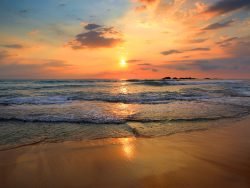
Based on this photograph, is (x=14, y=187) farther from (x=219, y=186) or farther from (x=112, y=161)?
(x=219, y=186)

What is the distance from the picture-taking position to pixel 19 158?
4.61 m

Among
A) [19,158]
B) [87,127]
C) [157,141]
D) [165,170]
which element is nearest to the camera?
[165,170]

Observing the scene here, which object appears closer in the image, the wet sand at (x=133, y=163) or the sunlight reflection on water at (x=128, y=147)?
the wet sand at (x=133, y=163)

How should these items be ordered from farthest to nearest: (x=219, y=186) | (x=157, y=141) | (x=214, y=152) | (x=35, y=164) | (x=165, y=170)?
(x=157, y=141) < (x=214, y=152) < (x=35, y=164) < (x=165, y=170) < (x=219, y=186)

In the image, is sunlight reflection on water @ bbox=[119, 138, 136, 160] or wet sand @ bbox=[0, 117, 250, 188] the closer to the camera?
wet sand @ bbox=[0, 117, 250, 188]

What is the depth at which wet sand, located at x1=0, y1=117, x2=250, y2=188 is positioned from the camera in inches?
140

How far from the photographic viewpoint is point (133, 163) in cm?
428

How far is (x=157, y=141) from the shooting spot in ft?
18.9

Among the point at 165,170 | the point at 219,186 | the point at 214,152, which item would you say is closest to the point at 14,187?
the point at 165,170

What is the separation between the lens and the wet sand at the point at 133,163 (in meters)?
3.54

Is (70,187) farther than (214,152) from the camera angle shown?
No

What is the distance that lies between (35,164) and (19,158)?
0.53 m

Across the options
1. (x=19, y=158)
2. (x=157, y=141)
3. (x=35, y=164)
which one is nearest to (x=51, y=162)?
(x=35, y=164)

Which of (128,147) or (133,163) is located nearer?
(133,163)
